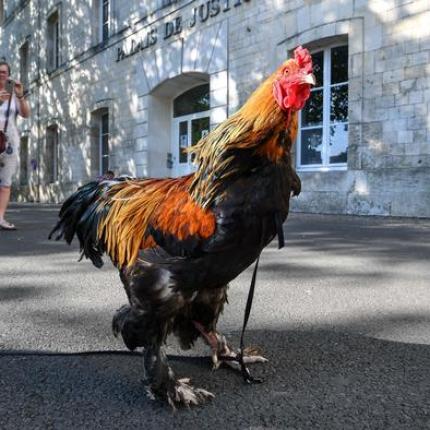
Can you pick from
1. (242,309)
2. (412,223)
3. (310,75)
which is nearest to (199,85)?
(412,223)

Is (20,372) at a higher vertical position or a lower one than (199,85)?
lower

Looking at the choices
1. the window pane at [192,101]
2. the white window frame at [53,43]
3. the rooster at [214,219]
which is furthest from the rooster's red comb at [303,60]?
the white window frame at [53,43]

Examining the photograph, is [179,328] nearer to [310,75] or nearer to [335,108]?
[310,75]

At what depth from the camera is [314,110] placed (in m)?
10.4

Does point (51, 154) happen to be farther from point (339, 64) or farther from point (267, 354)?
point (267, 354)

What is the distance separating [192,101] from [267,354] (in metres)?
12.6

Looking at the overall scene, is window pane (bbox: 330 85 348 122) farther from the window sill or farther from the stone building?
the window sill

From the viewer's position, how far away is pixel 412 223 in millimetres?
7688

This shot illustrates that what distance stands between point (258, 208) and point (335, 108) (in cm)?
886

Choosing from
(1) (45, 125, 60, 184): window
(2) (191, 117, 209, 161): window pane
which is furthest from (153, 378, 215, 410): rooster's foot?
(1) (45, 125, 60, 184): window

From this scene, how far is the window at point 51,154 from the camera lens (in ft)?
70.4

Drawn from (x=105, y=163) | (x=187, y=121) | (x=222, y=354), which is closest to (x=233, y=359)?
(x=222, y=354)

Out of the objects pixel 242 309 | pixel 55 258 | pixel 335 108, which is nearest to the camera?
pixel 242 309

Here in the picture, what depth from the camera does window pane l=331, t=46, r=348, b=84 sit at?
386 inches
